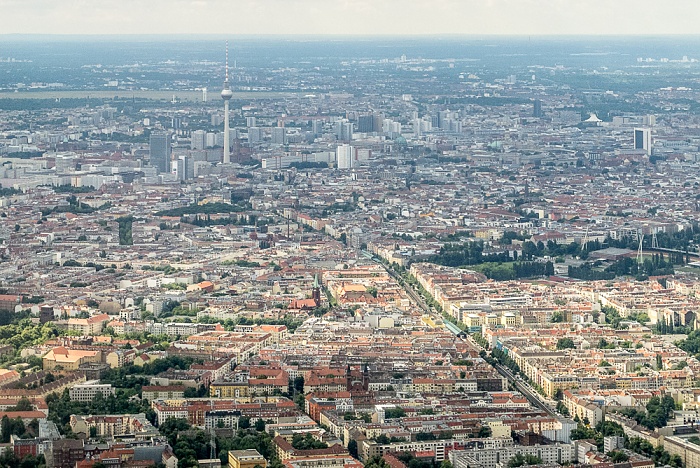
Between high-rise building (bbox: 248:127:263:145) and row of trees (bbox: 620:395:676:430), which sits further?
high-rise building (bbox: 248:127:263:145)

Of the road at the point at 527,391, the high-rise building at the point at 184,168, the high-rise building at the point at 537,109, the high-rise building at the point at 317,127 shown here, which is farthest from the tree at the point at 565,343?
the high-rise building at the point at 537,109

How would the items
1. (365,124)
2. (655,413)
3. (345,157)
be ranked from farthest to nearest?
(365,124), (345,157), (655,413)

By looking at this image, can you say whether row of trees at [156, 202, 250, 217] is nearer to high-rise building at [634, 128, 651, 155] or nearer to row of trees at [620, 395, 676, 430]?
high-rise building at [634, 128, 651, 155]

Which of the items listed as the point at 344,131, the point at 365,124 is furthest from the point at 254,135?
the point at 365,124

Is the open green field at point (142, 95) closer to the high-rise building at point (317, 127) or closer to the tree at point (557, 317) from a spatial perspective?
the high-rise building at point (317, 127)

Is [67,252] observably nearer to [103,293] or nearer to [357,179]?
[103,293]

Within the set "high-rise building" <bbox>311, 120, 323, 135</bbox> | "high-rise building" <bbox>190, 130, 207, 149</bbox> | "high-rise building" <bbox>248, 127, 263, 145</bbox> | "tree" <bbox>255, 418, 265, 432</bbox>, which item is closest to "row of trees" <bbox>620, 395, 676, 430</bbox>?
"tree" <bbox>255, 418, 265, 432</bbox>

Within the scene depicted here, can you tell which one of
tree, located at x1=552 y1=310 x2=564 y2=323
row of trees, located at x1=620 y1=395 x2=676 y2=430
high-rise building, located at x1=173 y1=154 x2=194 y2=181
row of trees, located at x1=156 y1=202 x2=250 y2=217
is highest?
row of trees, located at x1=620 y1=395 x2=676 y2=430

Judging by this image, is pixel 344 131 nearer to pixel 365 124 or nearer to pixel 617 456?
pixel 365 124
